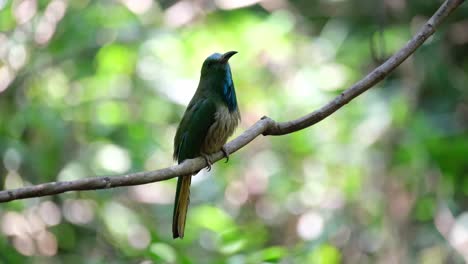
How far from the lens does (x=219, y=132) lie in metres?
3.74

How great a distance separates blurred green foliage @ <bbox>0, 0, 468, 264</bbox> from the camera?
526 cm

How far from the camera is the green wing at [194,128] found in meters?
3.77

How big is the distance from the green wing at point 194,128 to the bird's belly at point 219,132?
0.02 meters

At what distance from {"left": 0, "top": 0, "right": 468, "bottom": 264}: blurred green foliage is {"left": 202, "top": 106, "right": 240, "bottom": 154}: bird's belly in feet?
4.49

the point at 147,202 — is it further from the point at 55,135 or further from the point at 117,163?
the point at 55,135

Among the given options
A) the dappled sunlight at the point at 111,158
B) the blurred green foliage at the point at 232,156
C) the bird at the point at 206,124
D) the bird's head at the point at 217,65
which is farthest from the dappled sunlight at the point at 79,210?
the bird's head at the point at 217,65

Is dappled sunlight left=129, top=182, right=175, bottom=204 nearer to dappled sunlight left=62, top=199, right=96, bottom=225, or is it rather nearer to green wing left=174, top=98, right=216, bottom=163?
dappled sunlight left=62, top=199, right=96, bottom=225

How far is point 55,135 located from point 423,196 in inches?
108

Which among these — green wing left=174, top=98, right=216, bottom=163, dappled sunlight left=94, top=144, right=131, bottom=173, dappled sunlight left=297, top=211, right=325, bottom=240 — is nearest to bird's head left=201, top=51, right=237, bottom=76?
green wing left=174, top=98, right=216, bottom=163

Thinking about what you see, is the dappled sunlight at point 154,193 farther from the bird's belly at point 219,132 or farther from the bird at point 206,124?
the bird's belly at point 219,132

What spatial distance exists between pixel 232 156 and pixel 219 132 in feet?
6.90

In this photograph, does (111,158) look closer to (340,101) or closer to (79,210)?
(79,210)

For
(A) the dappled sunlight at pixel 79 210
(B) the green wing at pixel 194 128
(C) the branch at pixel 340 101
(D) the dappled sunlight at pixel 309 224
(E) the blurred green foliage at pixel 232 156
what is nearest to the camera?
(C) the branch at pixel 340 101

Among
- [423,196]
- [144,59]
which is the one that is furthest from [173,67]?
[423,196]
